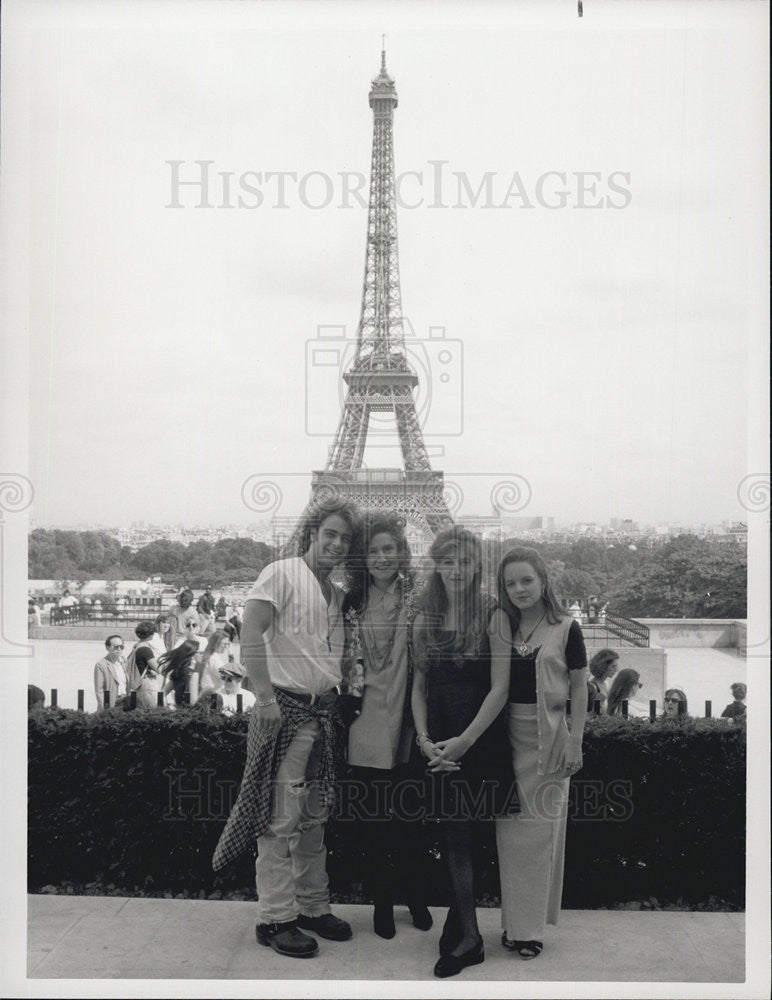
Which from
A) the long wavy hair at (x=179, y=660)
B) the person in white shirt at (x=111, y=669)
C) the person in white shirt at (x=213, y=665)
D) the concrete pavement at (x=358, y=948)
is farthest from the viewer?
the person in white shirt at (x=213, y=665)

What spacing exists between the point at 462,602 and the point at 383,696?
441 mm

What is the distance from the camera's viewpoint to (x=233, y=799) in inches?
142

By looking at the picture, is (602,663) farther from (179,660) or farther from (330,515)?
(179,660)

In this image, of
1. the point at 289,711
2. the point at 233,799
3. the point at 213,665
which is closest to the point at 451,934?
the point at 289,711

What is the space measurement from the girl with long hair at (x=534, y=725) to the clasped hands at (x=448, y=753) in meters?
0.20

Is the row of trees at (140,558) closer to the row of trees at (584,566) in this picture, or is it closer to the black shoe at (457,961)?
the row of trees at (584,566)

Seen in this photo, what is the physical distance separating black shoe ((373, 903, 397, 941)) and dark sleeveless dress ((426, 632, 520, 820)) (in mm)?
467

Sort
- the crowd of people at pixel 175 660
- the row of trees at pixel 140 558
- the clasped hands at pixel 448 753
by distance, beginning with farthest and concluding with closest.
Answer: the crowd of people at pixel 175 660
the row of trees at pixel 140 558
the clasped hands at pixel 448 753

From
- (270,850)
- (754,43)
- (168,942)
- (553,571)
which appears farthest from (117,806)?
(754,43)

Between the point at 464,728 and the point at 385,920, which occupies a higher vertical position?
the point at 464,728

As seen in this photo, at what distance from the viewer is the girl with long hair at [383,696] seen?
9.85 feet

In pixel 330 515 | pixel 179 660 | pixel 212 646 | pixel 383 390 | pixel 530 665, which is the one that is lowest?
pixel 179 660

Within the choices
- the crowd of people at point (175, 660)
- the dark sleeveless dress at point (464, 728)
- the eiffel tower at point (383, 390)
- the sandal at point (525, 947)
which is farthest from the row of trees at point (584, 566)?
the sandal at point (525, 947)

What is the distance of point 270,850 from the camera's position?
9.86 ft
